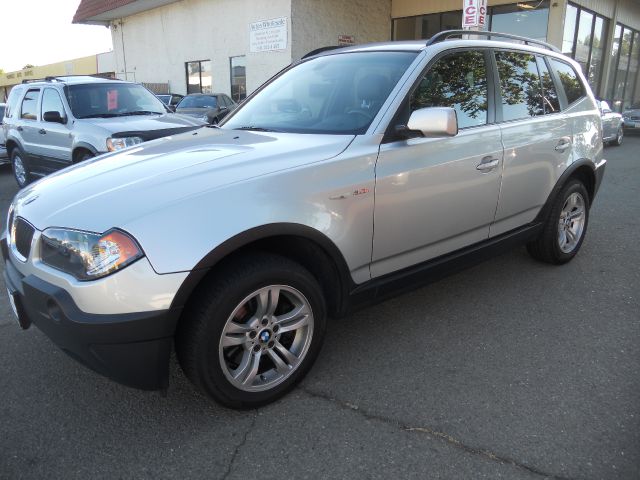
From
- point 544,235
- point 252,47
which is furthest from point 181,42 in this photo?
point 544,235

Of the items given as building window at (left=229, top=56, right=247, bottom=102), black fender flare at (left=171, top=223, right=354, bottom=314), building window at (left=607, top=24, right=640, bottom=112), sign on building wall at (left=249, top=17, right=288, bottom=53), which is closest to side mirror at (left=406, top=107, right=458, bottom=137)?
black fender flare at (left=171, top=223, right=354, bottom=314)

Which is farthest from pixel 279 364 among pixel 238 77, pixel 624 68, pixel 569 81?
pixel 624 68

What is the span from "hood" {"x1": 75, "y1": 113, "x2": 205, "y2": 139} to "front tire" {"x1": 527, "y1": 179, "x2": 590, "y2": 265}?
4432 millimetres

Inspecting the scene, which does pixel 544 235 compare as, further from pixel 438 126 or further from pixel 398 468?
pixel 398 468

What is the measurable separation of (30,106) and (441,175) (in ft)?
24.6

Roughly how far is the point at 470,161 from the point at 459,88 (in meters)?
0.52

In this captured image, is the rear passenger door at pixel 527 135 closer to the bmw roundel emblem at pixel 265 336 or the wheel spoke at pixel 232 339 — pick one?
Result: the bmw roundel emblem at pixel 265 336

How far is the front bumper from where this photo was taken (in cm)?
211

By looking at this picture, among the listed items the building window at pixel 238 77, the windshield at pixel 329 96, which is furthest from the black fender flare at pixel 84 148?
the building window at pixel 238 77

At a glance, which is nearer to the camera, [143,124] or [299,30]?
[143,124]

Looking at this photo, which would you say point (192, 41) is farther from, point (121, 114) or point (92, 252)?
point (92, 252)

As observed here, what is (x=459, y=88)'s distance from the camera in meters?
3.40

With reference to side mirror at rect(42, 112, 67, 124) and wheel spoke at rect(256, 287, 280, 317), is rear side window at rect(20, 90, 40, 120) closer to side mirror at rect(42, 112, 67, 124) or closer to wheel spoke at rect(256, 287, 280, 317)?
side mirror at rect(42, 112, 67, 124)

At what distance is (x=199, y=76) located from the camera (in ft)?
70.2
